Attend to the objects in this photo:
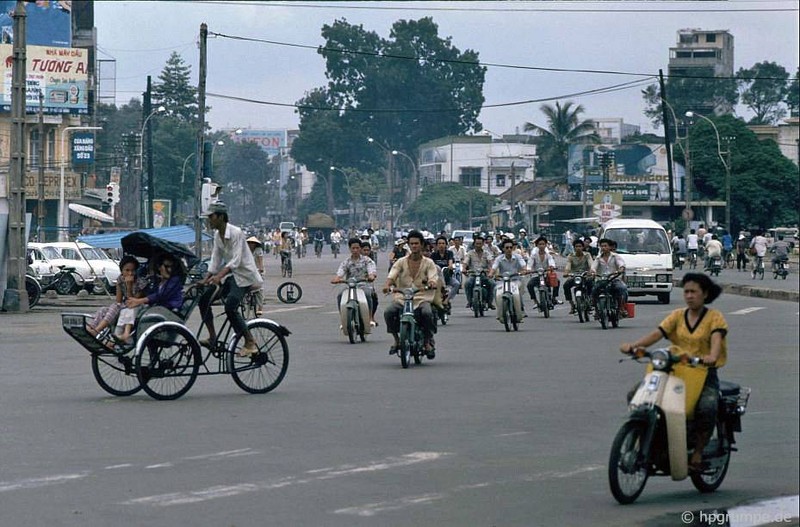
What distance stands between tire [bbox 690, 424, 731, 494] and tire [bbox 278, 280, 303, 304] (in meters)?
26.1

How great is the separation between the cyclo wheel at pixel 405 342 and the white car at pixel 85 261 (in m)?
22.7

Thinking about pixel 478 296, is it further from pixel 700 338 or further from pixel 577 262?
pixel 700 338

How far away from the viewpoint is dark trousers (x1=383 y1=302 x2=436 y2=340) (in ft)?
55.8

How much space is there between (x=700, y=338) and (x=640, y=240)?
2593 cm

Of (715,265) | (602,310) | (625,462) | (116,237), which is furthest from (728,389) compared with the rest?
(715,265)

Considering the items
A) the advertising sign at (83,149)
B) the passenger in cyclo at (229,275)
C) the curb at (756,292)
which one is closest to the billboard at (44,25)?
the advertising sign at (83,149)

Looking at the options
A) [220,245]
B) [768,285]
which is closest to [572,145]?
[768,285]

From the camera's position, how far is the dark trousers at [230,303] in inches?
548

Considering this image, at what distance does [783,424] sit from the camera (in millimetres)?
11383

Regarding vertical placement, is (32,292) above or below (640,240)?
below

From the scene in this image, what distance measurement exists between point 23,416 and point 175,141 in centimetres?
8230

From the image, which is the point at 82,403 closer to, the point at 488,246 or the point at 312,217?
the point at 488,246

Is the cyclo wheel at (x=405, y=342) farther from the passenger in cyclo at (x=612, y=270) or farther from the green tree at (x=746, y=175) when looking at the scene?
the green tree at (x=746, y=175)

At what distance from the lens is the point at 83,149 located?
235 feet
